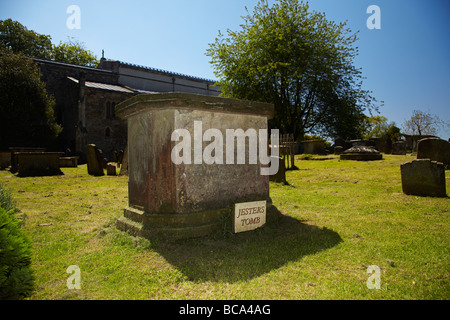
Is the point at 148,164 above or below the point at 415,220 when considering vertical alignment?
above

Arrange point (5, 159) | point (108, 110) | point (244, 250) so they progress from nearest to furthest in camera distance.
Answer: point (244, 250) < point (5, 159) < point (108, 110)

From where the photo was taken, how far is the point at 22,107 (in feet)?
74.1

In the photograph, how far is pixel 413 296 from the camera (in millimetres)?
2156

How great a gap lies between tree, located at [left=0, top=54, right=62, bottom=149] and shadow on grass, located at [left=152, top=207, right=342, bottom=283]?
2596 centimetres

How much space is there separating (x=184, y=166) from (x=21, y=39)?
4435 cm

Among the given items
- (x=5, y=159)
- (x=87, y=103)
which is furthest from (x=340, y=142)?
(x=87, y=103)

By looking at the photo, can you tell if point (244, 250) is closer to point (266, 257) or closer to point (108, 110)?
point (266, 257)

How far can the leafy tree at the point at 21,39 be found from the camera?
33.7 meters

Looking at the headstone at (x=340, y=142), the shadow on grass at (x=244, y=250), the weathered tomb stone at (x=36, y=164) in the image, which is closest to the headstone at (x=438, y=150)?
the shadow on grass at (x=244, y=250)

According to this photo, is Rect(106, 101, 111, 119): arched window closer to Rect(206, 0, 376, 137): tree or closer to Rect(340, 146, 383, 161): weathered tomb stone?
Rect(206, 0, 376, 137): tree

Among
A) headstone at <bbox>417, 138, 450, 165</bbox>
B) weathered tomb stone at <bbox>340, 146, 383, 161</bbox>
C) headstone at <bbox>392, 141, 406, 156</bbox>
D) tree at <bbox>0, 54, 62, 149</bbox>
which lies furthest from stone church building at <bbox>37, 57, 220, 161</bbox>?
headstone at <bbox>417, 138, 450, 165</bbox>
